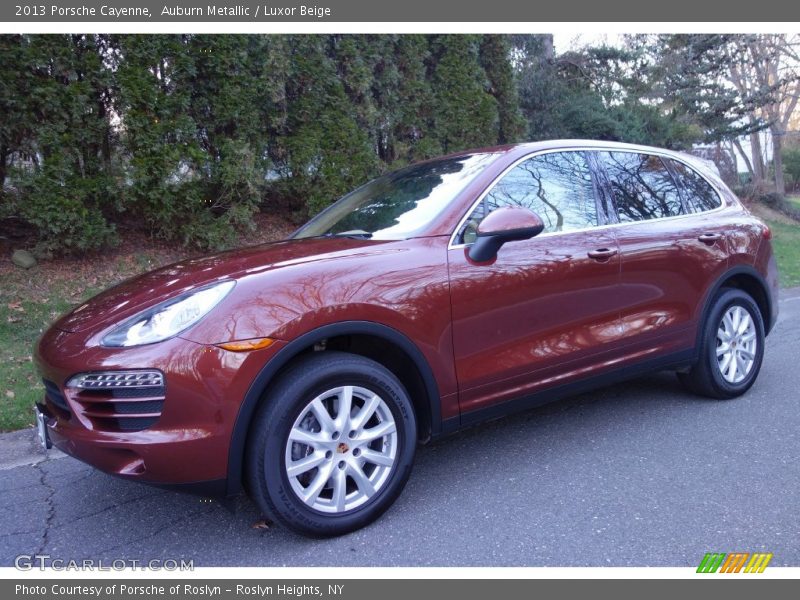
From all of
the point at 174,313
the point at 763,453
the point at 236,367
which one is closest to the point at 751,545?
the point at 763,453

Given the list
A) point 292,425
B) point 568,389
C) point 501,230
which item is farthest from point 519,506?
point 501,230

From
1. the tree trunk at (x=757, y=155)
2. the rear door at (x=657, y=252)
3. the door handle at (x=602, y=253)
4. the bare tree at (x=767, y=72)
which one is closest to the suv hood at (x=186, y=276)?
the door handle at (x=602, y=253)

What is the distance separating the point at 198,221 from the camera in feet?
23.7

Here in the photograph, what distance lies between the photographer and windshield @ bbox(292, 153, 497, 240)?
3322 millimetres

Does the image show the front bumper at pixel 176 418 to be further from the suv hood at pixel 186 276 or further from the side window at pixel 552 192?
the side window at pixel 552 192

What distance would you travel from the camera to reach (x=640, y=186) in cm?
414

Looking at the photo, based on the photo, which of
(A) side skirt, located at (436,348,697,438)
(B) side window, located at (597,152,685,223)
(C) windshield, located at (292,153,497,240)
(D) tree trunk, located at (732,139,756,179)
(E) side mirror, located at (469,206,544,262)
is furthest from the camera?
(D) tree trunk, located at (732,139,756,179)

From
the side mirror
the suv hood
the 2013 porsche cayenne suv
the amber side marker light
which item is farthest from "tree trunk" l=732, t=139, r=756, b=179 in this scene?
the amber side marker light

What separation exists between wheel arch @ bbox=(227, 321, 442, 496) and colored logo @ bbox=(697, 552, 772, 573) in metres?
1.22

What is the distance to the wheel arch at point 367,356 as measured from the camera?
2.54 metres

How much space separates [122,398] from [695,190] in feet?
12.6

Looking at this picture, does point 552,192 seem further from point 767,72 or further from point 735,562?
point 767,72

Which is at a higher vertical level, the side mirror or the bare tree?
the bare tree

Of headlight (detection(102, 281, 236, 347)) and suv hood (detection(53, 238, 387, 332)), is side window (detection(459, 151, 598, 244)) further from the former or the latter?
headlight (detection(102, 281, 236, 347))
